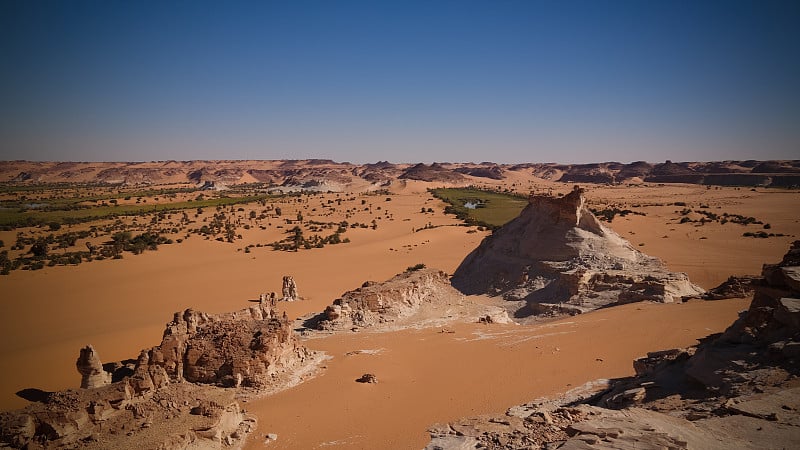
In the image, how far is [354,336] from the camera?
12.7m

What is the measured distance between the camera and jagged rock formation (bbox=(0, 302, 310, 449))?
6.27 meters

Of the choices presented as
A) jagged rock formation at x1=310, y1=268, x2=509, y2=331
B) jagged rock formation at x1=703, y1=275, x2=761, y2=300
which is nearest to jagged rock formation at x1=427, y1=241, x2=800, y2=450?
jagged rock formation at x1=703, y1=275, x2=761, y2=300

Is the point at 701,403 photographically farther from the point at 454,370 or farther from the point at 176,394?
the point at 176,394

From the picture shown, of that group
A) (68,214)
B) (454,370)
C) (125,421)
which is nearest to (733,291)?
(454,370)

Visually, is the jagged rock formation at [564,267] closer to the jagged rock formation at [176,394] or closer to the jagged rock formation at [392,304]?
the jagged rock formation at [392,304]

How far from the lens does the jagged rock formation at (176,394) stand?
6.27m

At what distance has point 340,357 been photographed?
10.9 meters

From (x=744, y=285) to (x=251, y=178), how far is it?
14285 centimetres

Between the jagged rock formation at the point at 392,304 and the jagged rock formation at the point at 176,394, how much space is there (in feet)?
10.2

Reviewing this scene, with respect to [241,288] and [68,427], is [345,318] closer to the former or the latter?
[68,427]

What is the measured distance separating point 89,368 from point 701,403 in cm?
1097

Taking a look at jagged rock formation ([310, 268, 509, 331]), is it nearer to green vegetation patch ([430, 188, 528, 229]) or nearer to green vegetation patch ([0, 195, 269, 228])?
green vegetation patch ([430, 188, 528, 229])

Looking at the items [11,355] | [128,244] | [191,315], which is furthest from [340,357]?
[128,244]

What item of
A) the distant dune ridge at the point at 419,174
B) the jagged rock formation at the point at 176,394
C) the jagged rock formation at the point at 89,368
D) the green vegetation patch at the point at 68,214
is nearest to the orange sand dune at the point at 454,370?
the jagged rock formation at the point at 176,394
